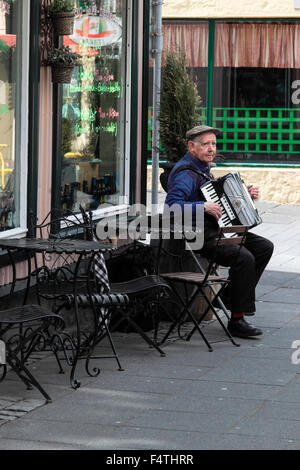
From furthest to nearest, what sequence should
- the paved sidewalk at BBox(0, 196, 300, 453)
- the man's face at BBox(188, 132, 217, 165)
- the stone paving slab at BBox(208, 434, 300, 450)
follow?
1. the man's face at BBox(188, 132, 217, 165)
2. the paved sidewalk at BBox(0, 196, 300, 453)
3. the stone paving slab at BBox(208, 434, 300, 450)

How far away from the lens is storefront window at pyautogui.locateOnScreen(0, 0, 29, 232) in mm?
7523

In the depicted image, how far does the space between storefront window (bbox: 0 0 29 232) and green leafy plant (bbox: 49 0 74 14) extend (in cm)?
29

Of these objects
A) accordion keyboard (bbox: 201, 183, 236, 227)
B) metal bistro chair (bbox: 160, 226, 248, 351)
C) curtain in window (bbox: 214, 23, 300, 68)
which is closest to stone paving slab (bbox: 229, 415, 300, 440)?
metal bistro chair (bbox: 160, 226, 248, 351)

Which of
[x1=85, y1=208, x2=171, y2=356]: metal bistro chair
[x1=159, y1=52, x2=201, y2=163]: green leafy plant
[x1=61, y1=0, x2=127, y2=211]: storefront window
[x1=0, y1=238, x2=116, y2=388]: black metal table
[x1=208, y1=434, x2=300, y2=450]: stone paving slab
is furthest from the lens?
[x1=159, y1=52, x2=201, y2=163]: green leafy plant

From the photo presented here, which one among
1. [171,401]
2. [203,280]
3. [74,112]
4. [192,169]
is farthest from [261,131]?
[171,401]

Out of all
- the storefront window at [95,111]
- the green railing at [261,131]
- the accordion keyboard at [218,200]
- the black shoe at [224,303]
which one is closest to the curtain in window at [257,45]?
the green railing at [261,131]

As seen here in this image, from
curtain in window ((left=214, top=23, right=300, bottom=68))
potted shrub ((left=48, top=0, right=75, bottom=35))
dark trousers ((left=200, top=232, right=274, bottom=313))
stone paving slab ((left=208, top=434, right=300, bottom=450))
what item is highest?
curtain in window ((left=214, top=23, right=300, bottom=68))

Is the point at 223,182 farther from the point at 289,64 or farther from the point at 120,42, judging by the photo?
the point at 289,64

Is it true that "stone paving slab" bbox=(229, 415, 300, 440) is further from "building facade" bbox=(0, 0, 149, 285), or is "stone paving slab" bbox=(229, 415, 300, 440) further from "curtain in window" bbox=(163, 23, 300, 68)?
"curtain in window" bbox=(163, 23, 300, 68)

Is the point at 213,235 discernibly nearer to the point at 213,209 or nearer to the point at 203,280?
the point at 213,209

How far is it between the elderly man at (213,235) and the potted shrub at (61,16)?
1269 mm

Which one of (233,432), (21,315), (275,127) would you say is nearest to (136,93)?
(21,315)

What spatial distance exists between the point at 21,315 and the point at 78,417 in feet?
2.45

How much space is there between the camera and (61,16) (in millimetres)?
7824
